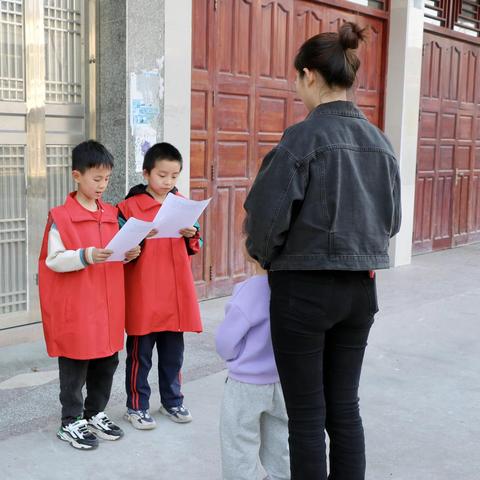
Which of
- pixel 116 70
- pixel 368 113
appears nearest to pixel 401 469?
pixel 116 70

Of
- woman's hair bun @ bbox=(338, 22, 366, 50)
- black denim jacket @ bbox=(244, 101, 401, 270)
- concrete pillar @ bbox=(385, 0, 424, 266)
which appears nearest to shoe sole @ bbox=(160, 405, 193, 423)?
black denim jacket @ bbox=(244, 101, 401, 270)

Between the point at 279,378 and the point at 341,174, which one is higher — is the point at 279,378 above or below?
below

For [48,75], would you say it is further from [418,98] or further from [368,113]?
[418,98]

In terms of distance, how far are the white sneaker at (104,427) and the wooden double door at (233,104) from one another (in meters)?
2.66

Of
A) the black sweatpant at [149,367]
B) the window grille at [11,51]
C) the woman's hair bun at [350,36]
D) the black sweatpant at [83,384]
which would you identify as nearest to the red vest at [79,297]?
the black sweatpant at [83,384]

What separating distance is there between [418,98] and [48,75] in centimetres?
479

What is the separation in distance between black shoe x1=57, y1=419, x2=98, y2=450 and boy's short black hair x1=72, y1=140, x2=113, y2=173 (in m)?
1.17

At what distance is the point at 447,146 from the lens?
9.70 m

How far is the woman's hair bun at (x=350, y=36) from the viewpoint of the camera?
8.00 ft

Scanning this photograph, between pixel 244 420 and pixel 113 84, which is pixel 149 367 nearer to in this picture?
pixel 244 420

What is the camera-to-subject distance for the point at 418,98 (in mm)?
8477

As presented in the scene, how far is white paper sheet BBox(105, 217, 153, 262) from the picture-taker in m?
3.07

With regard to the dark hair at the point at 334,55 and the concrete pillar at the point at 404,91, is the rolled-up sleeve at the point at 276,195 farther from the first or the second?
the concrete pillar at the point at 404,91

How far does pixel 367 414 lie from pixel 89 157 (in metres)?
2.01
